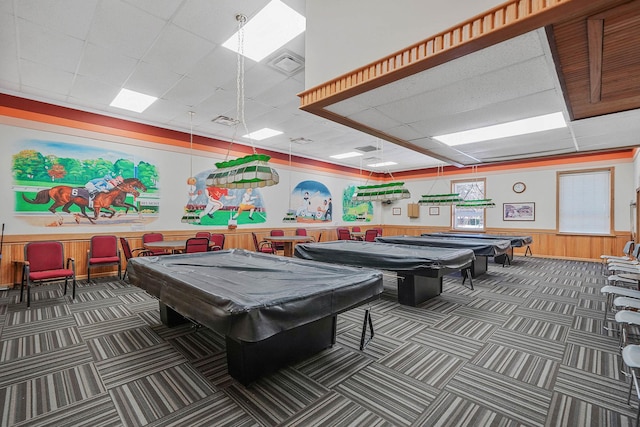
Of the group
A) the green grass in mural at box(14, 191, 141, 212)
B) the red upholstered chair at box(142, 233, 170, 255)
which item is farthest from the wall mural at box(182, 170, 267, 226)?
the green grass in mural at box(14, 191, 141, 212)

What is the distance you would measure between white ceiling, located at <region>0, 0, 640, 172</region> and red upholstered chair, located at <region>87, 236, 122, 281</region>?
8.39 feet

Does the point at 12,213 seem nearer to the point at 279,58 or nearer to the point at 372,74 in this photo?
the point at 279,58

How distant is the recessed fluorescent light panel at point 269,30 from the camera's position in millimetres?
3076

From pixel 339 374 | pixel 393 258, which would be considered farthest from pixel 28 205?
pixel 393 258

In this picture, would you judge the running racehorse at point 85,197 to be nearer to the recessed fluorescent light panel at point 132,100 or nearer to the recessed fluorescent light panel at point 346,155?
the recessed fluorescent light panel at point 132,100

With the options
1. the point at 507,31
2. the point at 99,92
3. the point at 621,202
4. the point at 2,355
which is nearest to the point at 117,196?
the point at 99,92

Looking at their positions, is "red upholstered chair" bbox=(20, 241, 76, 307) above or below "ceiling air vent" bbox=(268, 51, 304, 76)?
below

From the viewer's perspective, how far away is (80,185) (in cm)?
561

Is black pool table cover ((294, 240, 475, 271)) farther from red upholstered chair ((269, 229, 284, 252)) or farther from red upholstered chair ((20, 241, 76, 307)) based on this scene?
red upholstered chair ((20, 241, 76, 307))

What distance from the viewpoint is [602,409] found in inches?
81.1

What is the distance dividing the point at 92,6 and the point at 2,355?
349 cm

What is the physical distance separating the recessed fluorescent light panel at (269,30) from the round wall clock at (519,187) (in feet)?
30.2

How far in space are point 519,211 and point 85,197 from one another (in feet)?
38.5

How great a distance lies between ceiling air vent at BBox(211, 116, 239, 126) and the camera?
625 cm
